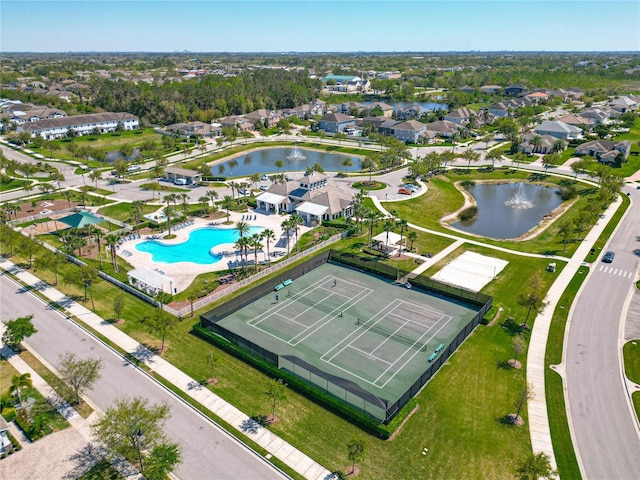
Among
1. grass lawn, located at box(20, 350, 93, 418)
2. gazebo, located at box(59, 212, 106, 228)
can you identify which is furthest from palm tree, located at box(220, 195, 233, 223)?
grass lawn, located at box(20, 350, 93, 418)

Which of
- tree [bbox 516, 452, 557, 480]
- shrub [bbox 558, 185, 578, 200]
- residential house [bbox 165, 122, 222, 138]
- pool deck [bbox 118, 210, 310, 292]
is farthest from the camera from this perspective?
residential house [bbox 165, 122, 222, 138]

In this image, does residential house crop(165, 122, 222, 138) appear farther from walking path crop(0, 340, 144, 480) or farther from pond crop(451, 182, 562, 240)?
walking path crop(0, 340, 144, 480)

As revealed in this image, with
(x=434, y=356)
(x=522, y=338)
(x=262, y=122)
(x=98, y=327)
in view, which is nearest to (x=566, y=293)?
(x=522, y=338)

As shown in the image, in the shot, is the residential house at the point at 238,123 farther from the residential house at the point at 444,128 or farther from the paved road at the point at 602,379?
the paved road at the point at 602,379

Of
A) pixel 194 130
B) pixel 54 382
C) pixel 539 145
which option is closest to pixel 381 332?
pixel 54 382

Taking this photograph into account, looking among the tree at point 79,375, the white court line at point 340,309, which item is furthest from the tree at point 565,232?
the tree at point 79,375

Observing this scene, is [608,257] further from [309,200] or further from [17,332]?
[17,332]
